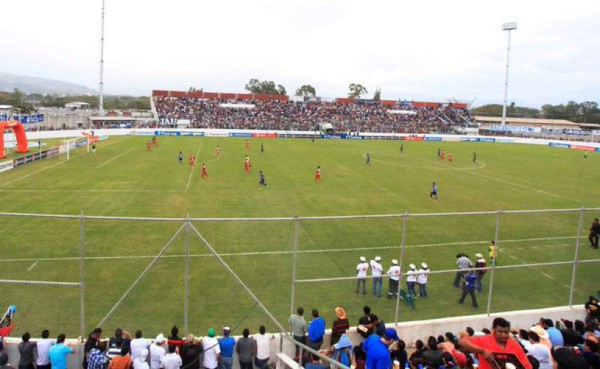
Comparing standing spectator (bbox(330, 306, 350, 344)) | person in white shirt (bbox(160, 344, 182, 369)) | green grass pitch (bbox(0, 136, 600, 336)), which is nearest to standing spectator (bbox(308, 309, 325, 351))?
standing spectator (bbox(330, 306, 350, 344))

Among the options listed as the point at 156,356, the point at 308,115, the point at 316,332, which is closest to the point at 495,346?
the point at 316,332

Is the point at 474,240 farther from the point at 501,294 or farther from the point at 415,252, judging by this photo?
the point at 501,294

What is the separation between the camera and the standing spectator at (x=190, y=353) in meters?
8.16

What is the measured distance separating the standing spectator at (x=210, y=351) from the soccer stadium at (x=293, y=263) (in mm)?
37

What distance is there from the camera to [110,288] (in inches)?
541

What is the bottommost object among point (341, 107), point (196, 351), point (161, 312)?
point (161, 312)

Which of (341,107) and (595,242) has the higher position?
(341,107)

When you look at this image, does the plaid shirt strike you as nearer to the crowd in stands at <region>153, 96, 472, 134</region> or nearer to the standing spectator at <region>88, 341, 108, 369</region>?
the standing spectator at <region>88, 341, 108, 369</region>

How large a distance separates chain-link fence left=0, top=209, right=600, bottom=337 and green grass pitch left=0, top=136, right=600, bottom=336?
71mm

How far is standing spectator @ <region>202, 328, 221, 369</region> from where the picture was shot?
838cm

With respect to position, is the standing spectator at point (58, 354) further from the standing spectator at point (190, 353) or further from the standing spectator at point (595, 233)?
the standing spectator at point (595, 233)

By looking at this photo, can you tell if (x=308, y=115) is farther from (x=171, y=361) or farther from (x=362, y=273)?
(x=171, y=361)

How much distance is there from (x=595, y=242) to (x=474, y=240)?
5.29 meters

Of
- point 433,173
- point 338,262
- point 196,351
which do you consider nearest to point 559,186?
point 433,173
